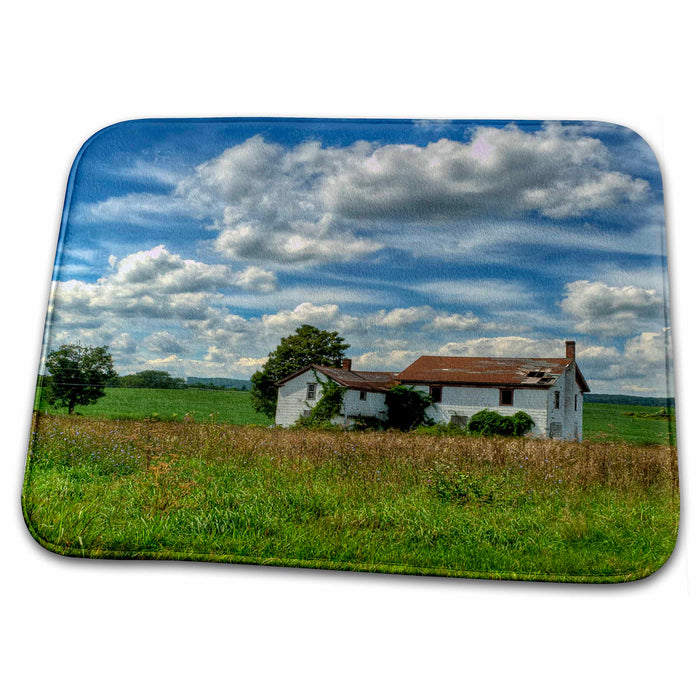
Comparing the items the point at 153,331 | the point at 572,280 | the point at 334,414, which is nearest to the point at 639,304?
the point at 572,280

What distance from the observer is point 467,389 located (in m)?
3.66

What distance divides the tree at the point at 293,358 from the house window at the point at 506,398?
1026 mm

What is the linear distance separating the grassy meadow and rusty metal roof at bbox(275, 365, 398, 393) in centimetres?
33

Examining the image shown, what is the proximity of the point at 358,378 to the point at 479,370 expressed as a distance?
2.50 feet

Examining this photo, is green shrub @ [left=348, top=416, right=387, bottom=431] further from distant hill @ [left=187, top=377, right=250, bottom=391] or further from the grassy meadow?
distant hill @ [left=187, top=377, right=250, bottom=391]

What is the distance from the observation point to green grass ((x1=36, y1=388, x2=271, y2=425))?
12.3ft

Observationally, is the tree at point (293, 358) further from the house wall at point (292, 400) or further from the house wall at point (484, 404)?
the house wall at point (484, 404)

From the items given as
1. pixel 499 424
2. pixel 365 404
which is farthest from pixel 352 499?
pixel 499 424

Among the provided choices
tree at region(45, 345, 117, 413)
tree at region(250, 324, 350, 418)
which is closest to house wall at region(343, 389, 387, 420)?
tree at region(250, 324, 350, 418)

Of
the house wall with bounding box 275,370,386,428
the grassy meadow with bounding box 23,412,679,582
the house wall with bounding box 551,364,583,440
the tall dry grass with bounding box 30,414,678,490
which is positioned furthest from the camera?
the house wall with bounding box 275,370,386,428

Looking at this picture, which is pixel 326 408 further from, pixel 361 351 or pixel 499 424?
pixel 499 424

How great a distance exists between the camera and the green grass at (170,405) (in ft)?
12.3

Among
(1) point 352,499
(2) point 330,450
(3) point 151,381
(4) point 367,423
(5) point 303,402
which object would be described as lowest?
(1) point 352,499

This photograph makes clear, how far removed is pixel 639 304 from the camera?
3.50m
